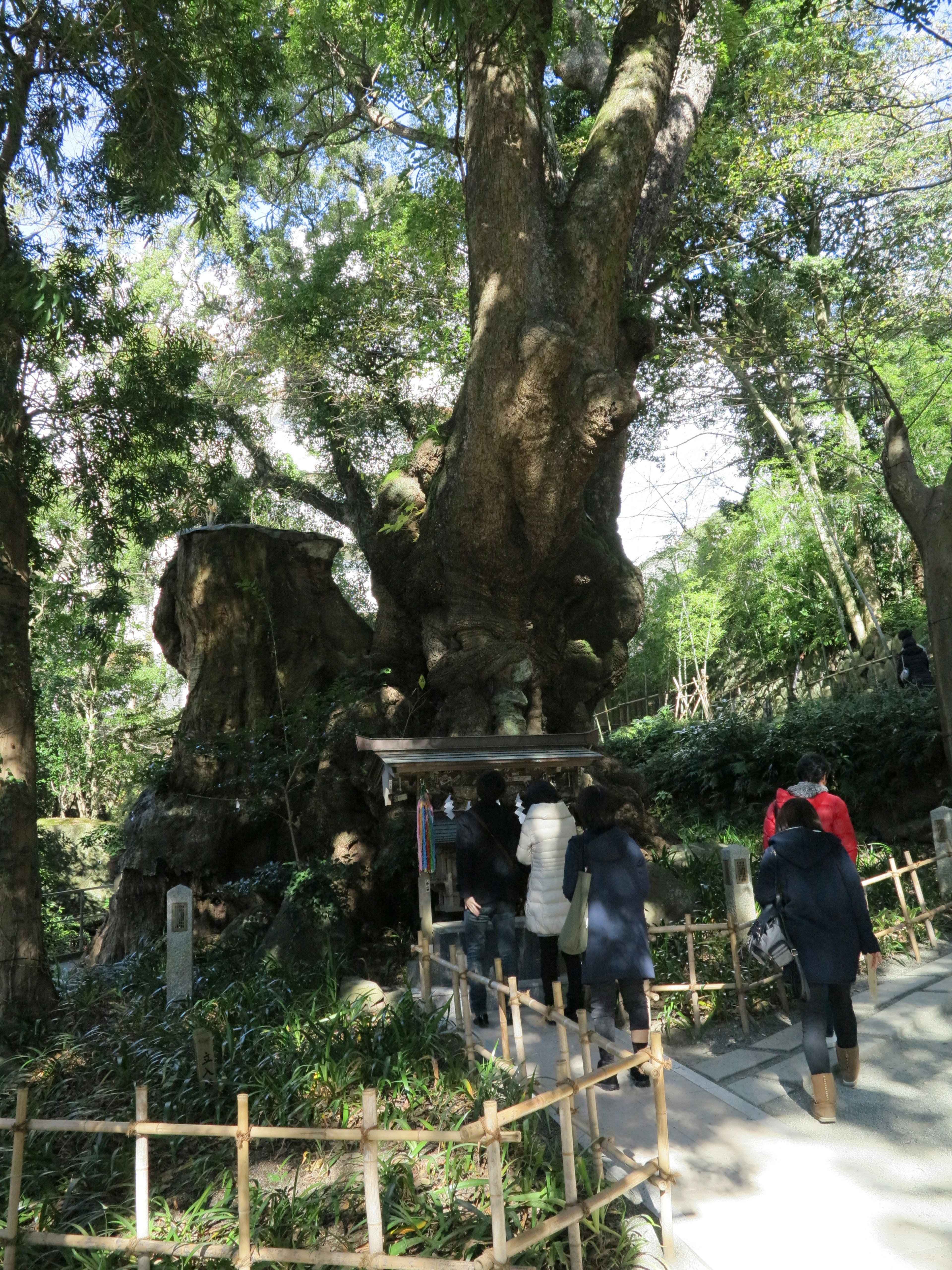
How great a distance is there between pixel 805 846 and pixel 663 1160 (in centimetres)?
176

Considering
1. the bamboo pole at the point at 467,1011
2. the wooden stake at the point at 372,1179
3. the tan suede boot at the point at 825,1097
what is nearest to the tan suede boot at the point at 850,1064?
the tan suede boot at the point at 825,1097

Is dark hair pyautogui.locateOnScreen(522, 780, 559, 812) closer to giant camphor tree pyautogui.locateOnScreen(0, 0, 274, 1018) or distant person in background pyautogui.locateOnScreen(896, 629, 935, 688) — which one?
giant camphor tree pyautogui.locateOnScreen(0, 0, 274, 1018)

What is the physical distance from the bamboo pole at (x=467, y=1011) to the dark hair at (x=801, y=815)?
197cm

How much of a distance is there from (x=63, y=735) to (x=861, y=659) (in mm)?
15934

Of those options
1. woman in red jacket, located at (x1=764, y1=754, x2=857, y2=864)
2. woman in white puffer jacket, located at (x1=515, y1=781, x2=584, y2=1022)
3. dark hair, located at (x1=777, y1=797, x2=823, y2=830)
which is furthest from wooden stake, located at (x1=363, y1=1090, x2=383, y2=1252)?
woman in red jacket, located at (x1=764, y1=754, x2=857, y2=864)

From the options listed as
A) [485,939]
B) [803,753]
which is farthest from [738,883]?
[803,753]

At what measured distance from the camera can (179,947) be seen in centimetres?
721

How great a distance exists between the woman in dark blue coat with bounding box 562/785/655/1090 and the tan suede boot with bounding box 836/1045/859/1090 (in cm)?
103

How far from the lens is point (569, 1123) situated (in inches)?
140

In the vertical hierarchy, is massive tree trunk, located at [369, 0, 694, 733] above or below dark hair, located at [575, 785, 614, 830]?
→ above

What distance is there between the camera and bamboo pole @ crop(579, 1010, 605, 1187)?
12.8 ft

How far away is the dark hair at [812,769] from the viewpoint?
233 inches

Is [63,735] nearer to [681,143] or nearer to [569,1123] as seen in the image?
[681,143]

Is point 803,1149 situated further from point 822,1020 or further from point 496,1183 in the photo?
point 496,1183
